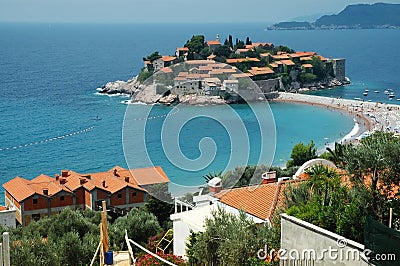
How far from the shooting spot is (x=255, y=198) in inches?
230

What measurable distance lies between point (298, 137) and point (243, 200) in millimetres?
22262

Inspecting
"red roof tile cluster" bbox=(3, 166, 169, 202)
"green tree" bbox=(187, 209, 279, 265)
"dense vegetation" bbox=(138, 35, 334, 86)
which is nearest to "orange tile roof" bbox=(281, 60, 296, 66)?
"dense vegetation" bbox=(138, 35, 334, 86)

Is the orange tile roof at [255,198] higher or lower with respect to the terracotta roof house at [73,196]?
higher

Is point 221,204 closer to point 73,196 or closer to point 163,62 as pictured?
point 73,196

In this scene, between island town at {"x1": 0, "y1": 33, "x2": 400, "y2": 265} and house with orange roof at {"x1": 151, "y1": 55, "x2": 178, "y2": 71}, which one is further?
house with orange roof at {"x1": 151, "y1": 55, "x2": 178, "y2": 71}

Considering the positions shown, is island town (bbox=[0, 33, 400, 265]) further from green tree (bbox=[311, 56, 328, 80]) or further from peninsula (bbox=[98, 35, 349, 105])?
green tree (bbox=[311, 56, 328, 80])

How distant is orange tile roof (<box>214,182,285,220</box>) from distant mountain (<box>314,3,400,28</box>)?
187 meters

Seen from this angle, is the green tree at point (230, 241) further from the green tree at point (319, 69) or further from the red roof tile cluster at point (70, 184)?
the green tree at point (319, 69)

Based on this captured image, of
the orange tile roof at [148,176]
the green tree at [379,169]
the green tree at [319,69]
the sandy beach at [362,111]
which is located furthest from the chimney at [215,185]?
the green tree at [319,69]

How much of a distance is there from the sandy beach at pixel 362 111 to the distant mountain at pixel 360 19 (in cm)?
14267

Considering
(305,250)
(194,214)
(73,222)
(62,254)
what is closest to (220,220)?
(305,250)

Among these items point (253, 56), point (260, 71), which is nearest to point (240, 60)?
point (260, 71)

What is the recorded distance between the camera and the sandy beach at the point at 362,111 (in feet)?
89.0

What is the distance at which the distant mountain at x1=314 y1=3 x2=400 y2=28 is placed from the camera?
183 meters
